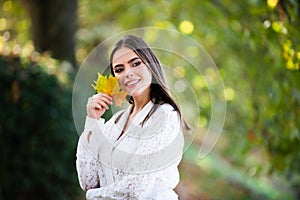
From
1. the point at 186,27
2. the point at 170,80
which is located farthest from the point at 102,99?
the point at 186,27

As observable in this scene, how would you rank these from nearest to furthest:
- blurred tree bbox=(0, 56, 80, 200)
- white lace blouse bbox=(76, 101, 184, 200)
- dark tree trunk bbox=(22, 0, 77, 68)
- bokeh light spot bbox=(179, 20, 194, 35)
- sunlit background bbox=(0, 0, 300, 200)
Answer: white lace blouse bbox=(76, 101, 184, 200) < sunlit background bbox=(0, 0, 300, 200) < bokeh light spot bbox=(179, 20, 194, 35) < blurred tree bbox=(0, 56, 80, 200) < dark tree trunk bbox=(22, 0, 77, 68)

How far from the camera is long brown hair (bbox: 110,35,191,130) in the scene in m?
1.52

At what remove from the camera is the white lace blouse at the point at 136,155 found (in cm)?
147

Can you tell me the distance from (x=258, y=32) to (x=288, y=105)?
375mm

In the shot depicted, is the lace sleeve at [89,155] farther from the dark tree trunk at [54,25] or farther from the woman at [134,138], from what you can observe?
the dark tree trunk at [54,25]

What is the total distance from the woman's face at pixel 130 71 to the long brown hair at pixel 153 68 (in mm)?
12

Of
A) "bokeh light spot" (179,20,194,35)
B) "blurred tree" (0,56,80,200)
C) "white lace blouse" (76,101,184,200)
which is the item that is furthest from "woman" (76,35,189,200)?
"blurred tree" (0,56,80,200)

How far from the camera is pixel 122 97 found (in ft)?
4.99

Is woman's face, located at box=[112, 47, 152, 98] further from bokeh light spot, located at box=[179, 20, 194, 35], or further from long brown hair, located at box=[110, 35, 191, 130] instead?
bokeh light spot, located at box=[179, 20, 194, 35]

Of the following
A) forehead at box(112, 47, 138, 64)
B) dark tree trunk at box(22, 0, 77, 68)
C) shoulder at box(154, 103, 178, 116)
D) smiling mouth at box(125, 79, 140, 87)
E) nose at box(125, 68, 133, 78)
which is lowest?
shoulder at box(154, 103, 178, 116)

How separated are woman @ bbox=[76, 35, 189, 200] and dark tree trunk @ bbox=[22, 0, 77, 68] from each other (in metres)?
4.10

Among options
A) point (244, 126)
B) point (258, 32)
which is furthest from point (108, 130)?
point (244, 126)

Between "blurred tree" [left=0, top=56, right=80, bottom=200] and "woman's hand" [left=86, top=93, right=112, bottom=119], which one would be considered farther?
"blurred tree" [left=0, top=56, right=80, bottom=200]

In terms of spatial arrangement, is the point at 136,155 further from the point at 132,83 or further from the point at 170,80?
the point at 170,80
